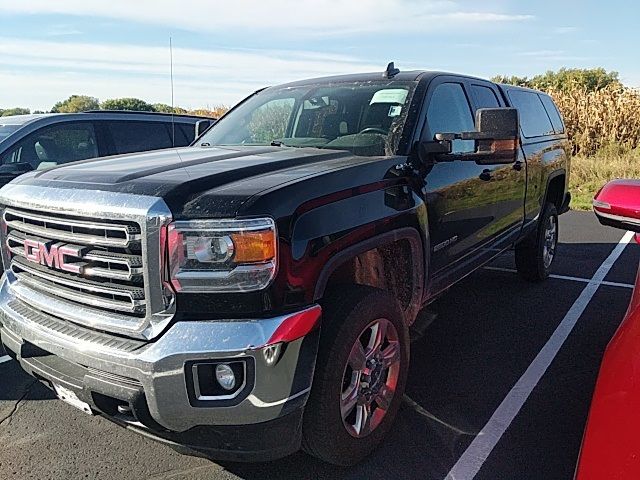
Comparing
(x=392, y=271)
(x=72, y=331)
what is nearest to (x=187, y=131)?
(x=392, y=271)

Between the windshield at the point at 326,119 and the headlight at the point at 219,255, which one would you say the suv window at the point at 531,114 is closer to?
the windshield at the point at 326,119

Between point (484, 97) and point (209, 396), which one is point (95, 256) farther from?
point (484, 97)

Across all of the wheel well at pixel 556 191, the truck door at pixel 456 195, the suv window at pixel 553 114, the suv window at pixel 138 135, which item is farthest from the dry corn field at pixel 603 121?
the truck door at pixel 456 195

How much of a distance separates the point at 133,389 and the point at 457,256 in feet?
7.97

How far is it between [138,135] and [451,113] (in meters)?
4.11

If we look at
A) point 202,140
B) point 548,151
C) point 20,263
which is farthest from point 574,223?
point 20,263

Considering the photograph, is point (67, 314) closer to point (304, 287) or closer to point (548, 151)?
point (304, 287)

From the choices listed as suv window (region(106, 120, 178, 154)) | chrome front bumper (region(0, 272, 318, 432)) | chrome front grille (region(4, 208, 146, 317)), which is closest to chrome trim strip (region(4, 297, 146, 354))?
chrome front bumper (region(0, 272, 318, 432))

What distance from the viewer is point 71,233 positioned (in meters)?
2.48

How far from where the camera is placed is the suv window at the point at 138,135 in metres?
6.46

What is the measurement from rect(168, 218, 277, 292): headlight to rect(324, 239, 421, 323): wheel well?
82 cm

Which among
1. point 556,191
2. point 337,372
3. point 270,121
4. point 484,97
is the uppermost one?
point 484,97

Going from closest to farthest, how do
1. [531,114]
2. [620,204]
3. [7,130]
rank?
[620,204] → [7,130] → [531,114]

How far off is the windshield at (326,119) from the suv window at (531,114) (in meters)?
2.20
